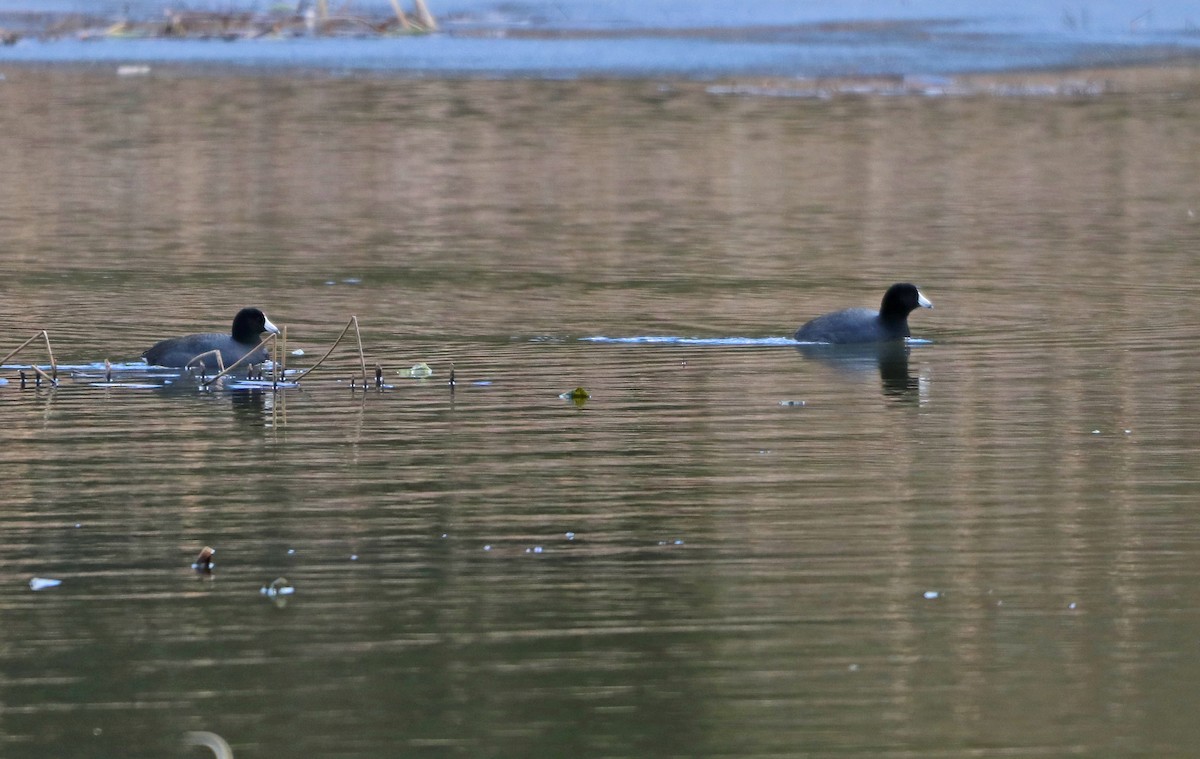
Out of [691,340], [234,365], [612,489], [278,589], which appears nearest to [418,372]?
[234,365]

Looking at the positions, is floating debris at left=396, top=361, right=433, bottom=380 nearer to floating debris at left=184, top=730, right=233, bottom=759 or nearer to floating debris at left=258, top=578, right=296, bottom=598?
floating debris at left=258, top=578, right=296, bottom=598

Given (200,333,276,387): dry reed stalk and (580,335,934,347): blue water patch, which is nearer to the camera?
(200,333,276,387): dry reed stalk

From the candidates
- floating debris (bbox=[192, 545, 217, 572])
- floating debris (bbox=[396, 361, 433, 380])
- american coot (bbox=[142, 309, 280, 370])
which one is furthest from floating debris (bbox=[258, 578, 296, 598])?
american coot (bbox=[142, 309, 280, 370])

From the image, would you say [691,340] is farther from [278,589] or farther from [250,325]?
[278,589]

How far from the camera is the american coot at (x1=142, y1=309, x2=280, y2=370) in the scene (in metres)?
13.9

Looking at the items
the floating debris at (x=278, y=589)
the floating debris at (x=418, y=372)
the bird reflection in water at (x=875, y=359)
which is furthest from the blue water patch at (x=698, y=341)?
the floating debris at (x=278, y=589)

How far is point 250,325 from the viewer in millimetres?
14211

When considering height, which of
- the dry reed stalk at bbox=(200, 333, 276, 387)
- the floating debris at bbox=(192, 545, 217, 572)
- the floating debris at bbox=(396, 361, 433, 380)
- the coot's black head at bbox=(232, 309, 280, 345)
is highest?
the coot's black head at bbox=(232, 309, 280, 345)

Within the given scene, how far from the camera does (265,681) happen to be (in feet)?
22.8

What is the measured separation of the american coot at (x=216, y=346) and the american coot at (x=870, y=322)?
3.69 metres

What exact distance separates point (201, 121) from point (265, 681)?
27628 millimetres

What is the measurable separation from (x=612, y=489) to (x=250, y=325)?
199 inches

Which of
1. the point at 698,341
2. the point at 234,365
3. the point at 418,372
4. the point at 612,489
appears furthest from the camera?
the point at 698,341

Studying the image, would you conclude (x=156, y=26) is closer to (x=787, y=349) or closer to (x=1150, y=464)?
(x=787, y=349)
